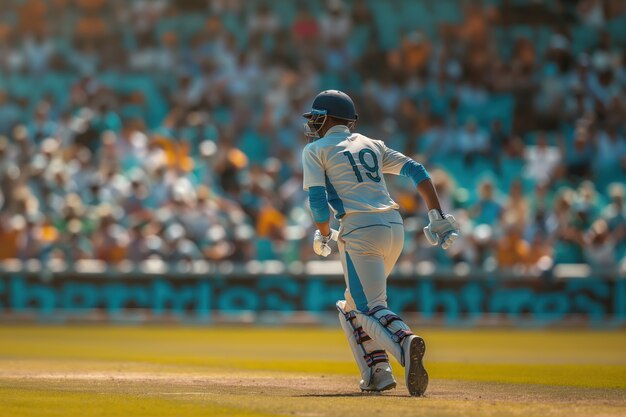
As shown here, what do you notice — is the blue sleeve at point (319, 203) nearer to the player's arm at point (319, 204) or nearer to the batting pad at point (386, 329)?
the player's arm at point (319, 204)

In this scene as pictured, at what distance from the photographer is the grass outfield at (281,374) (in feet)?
23.7

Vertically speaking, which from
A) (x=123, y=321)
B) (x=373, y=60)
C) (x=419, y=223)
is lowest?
(x=123, y=321)

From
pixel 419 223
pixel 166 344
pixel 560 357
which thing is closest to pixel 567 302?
pixel 419 223

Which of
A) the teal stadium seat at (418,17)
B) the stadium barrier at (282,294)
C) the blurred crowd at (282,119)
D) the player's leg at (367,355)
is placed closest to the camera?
the player's leg at (367,355)

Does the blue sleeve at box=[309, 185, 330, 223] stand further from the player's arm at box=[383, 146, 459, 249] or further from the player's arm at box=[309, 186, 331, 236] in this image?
the player's arm at box=[383, 146, 459, 249]

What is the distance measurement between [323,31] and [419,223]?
5522 millimetres

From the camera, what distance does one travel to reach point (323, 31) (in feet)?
74.0

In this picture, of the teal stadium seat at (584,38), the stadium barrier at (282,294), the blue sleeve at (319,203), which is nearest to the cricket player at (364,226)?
the blue sleeve at (319,203)

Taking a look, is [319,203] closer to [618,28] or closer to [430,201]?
[430,201]

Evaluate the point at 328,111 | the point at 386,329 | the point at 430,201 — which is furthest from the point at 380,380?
the point at 328,111

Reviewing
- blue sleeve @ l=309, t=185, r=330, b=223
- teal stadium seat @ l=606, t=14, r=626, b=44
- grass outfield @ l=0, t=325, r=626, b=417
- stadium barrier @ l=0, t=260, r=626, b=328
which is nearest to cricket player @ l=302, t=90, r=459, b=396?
blue sleeve @ l=309, t=185, r=330, b=223

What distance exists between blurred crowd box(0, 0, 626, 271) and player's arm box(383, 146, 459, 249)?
9899 mm

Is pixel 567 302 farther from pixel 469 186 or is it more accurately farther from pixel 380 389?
pixel 380 389

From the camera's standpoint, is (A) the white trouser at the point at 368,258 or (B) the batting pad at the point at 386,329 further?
(A) the white trouser at the point at 368,258
